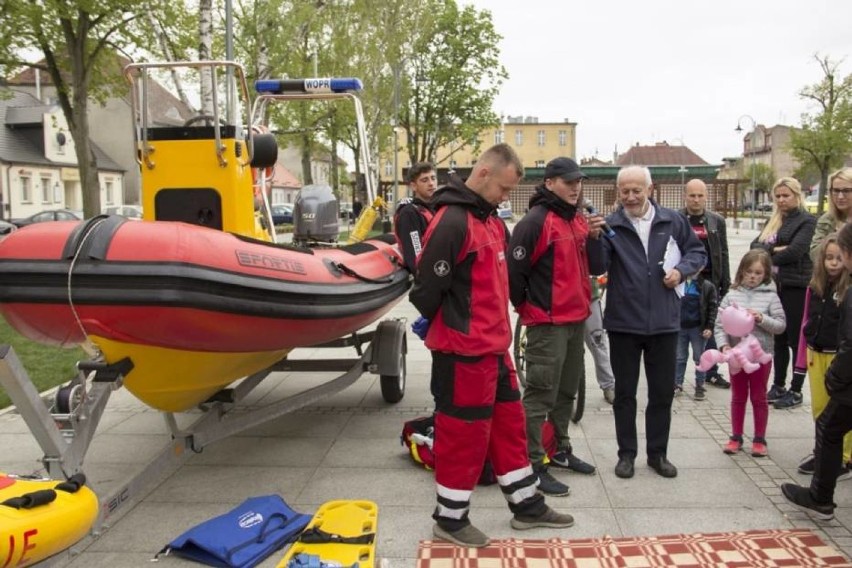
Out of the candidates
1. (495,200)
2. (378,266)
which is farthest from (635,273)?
(378,266)

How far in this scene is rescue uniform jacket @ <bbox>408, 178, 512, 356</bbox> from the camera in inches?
132

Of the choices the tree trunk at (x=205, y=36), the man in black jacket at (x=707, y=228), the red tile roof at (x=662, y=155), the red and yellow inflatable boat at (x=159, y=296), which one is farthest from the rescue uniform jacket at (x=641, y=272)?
the red tile roof at (x=662, y=155)

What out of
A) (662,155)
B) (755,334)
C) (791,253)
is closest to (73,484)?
(755,334)

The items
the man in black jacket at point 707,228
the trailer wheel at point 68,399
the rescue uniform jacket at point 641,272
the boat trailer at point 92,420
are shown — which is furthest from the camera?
the man in black jacket at point 707,228

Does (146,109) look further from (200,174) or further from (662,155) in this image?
(662,155)

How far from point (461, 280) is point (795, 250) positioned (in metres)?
3.29

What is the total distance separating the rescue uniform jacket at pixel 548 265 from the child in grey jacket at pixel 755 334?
1.26 meters

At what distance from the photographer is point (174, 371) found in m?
3.64

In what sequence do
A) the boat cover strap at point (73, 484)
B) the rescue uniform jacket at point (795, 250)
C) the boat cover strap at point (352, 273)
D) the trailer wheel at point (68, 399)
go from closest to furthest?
the boat cover strap at point (73, 484)
the trailer wheel at point (68, 399)
the boat cover strap at point (352, 273)
the rescue uniform jacket at point (795, 250)

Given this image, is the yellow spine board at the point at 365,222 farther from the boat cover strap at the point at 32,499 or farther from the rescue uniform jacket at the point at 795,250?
the boat cover strap at the point at 32,499

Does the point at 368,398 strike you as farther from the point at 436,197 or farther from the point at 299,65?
the point at 299,65

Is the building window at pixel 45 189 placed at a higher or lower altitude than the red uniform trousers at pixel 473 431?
higher

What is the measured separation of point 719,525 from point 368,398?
331 cm

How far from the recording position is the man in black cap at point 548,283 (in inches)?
157
